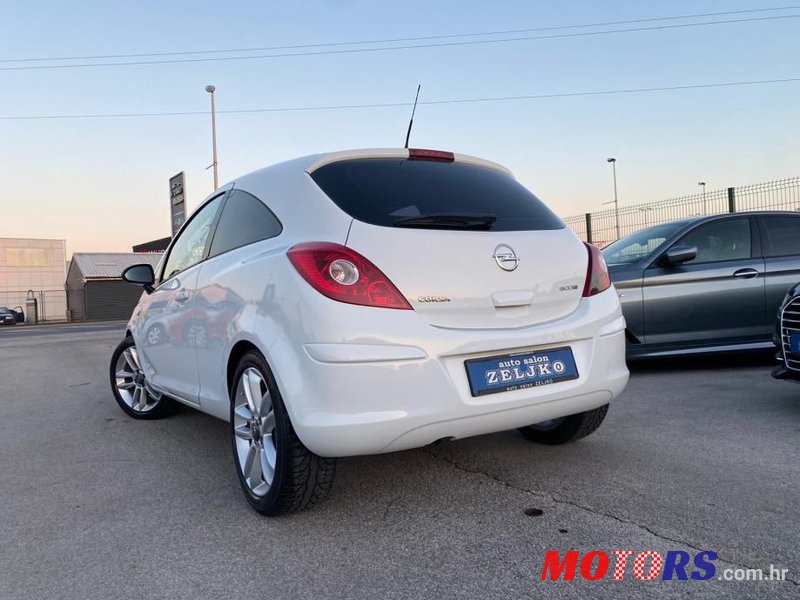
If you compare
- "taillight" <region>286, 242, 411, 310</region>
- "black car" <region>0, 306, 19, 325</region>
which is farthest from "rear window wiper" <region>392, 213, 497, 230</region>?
"black car" <region>0, 306, 19, 325</region>

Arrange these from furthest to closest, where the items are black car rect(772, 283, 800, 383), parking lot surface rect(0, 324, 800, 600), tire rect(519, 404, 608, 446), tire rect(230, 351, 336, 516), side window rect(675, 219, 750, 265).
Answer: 1. side window rect(675, 219, 750, 265)
2. black car rect(772, 283, 800, 383)
3. tire rect(519, 404, 608, 446)
4. tire rect(230, 351, 336, 516)
5. parking lot surface rect(0, 324, 800, 600)

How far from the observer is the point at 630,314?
5797 mm

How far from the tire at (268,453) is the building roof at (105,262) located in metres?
39.7

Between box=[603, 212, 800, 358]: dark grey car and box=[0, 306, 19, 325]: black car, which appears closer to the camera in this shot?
box=[603, 212, 800, 358]: dark grey car

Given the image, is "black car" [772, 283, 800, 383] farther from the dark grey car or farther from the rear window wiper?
the rear window wiper

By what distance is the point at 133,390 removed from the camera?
16.6 feet

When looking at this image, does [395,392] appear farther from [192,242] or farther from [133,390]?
[133,390]

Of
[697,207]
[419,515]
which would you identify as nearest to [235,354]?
[419,515]

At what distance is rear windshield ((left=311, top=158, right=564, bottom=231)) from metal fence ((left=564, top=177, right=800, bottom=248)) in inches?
211

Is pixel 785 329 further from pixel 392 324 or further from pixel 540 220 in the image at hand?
pixel 392 324

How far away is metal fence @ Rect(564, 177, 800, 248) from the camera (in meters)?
9.11

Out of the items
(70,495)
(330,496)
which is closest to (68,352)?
(70,495)

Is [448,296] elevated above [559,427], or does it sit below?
above

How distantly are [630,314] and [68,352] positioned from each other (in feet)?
32.3
